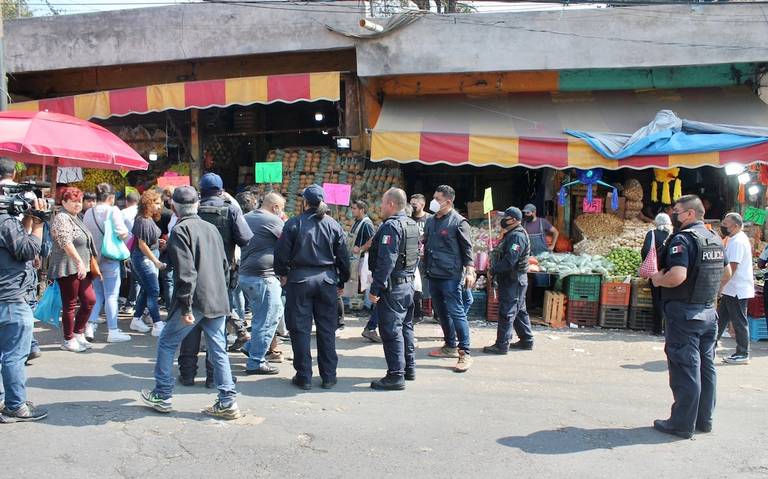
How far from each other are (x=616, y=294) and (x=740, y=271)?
2.34 m

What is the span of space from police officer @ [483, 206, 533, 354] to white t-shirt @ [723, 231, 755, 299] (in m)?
2.40

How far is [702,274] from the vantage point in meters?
4.98

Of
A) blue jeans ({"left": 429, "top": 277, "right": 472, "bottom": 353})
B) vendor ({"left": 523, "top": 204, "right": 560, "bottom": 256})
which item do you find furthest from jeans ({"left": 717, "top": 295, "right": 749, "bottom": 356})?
vendor ({"left": 523, "top": 204, "right": 560, "bottom": 256})

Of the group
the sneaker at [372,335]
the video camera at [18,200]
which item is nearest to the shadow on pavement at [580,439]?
the sneaker at [372,335]

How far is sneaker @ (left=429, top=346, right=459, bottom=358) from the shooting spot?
7.54m

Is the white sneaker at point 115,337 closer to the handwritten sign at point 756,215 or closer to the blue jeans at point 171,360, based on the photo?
the blue jeans at point 171,360

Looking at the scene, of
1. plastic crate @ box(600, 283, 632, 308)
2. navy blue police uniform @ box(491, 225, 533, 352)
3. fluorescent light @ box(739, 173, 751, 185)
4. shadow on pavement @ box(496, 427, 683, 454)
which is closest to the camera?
shadow on pavement @ box(496, 427, 683, 454)

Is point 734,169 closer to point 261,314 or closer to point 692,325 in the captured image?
point 692,325

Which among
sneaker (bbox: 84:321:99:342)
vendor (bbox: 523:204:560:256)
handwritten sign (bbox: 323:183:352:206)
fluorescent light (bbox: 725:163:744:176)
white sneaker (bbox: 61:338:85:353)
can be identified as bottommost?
white sneaker (bbox: 61:338:85:353)

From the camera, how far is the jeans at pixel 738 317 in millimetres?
7426

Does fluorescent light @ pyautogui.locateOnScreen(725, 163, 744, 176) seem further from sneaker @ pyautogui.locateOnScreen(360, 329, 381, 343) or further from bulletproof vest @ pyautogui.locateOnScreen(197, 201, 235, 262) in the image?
bulletproof vest @ pyautogui.locateOnScreen(197, 201, 235, 262)

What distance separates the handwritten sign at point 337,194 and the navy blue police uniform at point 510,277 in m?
4.31

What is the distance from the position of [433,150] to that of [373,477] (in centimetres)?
767

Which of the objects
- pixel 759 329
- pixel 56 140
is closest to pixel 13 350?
pixel 56 140
